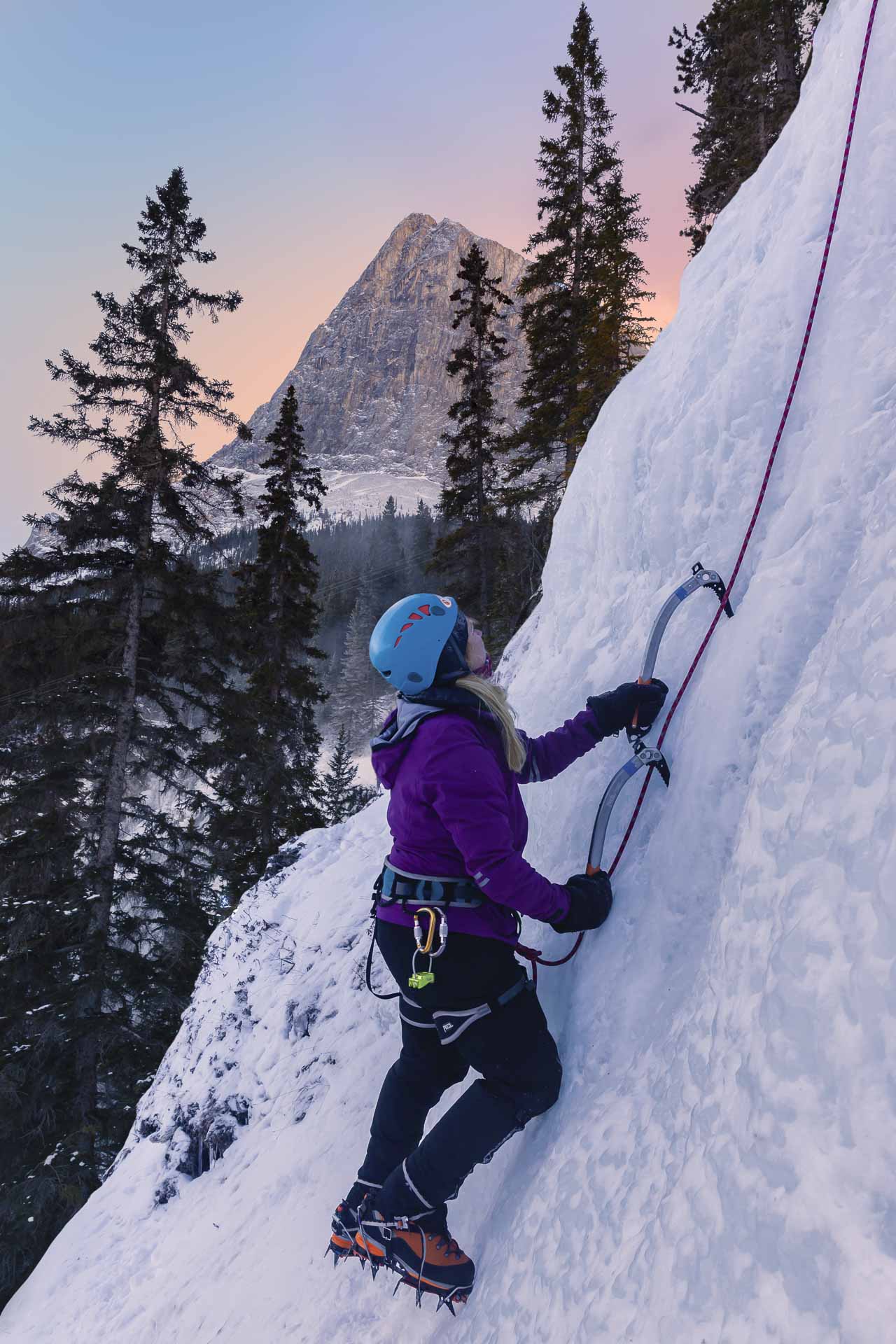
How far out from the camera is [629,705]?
339 cm

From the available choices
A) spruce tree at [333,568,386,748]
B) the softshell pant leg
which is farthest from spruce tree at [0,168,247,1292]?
spruce tree at [333,568,386,748]

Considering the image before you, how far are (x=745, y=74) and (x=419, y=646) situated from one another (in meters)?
20.9

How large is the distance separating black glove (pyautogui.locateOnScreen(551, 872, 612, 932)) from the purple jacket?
0.07 metres

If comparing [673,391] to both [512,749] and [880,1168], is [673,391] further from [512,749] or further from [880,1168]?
[880,1168]

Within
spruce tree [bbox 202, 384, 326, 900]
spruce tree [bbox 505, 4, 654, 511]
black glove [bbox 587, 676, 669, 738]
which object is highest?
spruce tree [bbox 505, 4, 654, 511]

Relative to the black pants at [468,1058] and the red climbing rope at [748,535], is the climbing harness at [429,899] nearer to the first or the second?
the black pants at [468,1058]

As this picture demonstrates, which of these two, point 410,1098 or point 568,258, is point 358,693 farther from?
point 410,1098

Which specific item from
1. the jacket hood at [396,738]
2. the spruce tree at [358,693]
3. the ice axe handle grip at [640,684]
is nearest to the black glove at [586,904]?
the ice axe handle grip at [640,684]

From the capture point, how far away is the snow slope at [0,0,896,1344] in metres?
1.59

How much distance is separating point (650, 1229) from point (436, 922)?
4.13ft

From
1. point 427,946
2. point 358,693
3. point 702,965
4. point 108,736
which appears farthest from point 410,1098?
point 358,693

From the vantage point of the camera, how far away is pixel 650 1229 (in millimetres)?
1940

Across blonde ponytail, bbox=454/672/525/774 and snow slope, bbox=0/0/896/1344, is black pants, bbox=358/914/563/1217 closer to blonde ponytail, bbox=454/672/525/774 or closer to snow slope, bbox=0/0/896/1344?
snow slope, bbox=0/0/896/1344

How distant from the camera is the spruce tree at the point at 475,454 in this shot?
2362cm
